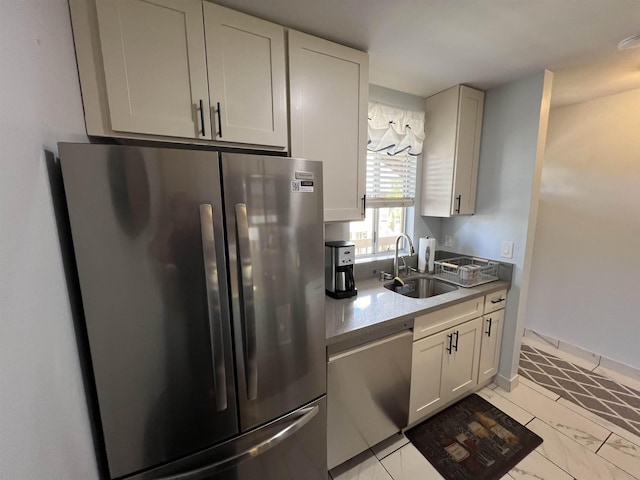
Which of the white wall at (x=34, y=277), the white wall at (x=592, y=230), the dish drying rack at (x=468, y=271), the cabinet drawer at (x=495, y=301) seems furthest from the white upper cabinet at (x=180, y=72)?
the white wall at (x=592, y=230)

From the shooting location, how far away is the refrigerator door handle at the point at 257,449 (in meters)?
0.94

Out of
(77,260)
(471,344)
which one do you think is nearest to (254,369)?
(77,260)

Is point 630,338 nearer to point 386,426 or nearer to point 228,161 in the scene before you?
point 386,426

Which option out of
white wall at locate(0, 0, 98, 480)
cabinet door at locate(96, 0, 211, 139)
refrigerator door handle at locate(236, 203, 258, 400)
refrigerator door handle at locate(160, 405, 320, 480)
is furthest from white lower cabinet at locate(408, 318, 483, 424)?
cabinet door at locate(96, 0, 211, 139)

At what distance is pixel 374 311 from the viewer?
1503 mm

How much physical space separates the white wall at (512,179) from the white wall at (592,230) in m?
0.96

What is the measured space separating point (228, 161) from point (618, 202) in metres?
3.14

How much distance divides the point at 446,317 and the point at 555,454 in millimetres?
999

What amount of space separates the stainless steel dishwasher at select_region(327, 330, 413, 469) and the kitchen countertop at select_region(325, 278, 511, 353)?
0.21 ft

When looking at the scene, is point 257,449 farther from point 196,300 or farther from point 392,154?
point 392,154

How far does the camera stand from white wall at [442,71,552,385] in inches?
71.9

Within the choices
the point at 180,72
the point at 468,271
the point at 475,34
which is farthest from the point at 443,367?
the point at 180,72

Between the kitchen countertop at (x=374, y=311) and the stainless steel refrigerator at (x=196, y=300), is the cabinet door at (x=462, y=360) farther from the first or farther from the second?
the stainless steel refrigerator at (x=196, y=300)

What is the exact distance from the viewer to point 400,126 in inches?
82.0
